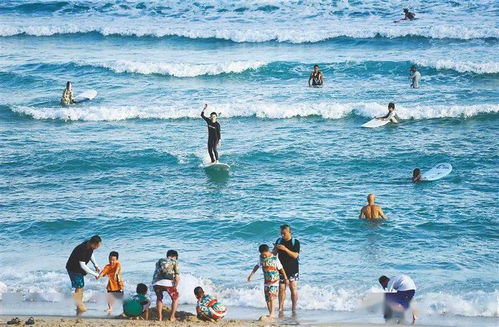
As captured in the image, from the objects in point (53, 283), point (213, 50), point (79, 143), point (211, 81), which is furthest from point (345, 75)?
point (53, 283)

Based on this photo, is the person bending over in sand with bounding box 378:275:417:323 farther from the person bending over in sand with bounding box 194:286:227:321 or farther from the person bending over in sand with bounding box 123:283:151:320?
the person bending over in sand with bounding box 123:283:151:320

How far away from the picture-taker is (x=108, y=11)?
46594 millimetres

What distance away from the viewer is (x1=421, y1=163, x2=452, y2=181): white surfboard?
1994 cm

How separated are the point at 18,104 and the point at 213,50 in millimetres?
10579

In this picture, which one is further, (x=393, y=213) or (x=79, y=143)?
(x=79, y=143)

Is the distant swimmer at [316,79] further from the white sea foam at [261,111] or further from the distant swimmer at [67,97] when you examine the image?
the distant swimmer at [67,97]

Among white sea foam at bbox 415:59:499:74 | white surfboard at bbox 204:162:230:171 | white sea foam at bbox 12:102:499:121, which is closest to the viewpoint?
white surfboard at bbox 204:162:230:171

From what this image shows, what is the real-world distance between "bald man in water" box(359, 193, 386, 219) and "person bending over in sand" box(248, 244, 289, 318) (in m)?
4.98

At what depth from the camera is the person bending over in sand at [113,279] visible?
43.5 feet

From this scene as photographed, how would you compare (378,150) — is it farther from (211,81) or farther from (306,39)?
(306,39)

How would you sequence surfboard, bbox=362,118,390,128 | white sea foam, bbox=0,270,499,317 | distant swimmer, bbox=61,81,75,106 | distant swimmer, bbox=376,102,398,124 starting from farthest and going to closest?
distant swimmer, bbox=61,81,75,106 → surfboard, bbox=362,118,390,128 → distant swimmer, bbox=376,102,398,124 → white sea foam, bbox=0,270,499,317

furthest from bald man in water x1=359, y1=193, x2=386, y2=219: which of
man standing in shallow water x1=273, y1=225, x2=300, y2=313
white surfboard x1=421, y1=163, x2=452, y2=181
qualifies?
man standing in shallow water x1=273, y1=225, x2=300, y2=313

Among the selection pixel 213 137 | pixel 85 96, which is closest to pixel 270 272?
pixel 213 137

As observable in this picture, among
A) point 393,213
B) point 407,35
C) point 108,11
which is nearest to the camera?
point 393,213
